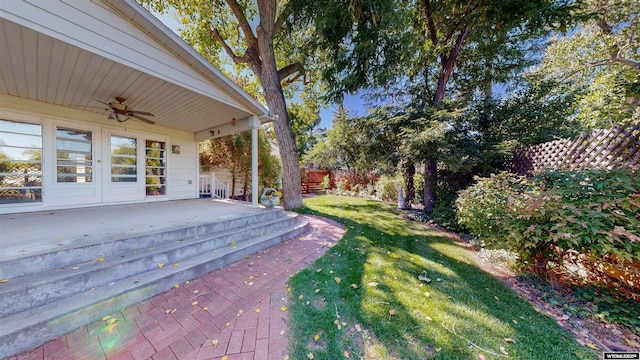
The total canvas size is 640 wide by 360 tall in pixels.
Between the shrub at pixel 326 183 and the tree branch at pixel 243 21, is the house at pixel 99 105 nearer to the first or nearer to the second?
the tree branch at pixel 243 21

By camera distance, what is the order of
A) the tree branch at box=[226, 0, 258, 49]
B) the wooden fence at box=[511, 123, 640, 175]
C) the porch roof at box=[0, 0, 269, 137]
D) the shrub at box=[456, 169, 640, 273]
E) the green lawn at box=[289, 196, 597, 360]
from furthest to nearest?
the tree branch at box=[226, 0, 258, 49] → the wooden fence at box=[511, 123, 640, 175] → the porch roof at box=[0, 0, 269, 137] → the shrub at box=[456, 169, 640, 273] → the green lawn at box=[289, 196, 597, 360]

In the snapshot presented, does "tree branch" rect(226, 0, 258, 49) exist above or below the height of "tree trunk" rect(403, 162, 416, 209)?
above

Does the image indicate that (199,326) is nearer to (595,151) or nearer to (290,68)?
(595,151)

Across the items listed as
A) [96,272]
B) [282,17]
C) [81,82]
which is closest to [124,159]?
[81,82]

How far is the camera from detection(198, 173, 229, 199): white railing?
767 centimetres

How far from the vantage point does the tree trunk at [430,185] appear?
684 cm

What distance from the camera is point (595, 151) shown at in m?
3.53

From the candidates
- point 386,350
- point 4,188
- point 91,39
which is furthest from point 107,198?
point 386,350

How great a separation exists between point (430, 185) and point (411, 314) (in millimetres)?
5529

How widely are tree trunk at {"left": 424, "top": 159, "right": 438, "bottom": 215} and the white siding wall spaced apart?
797 cm

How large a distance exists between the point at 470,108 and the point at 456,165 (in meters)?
2.17

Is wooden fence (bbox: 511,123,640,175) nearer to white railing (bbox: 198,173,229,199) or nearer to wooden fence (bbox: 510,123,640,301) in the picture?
wooden fence (bbox: 510,123,640,301)

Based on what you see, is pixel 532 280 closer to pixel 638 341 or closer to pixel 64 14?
pixel 638 341

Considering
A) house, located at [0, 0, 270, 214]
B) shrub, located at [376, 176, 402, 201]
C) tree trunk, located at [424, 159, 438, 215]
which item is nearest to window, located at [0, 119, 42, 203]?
house, located at [0, 0, 270, 214]
